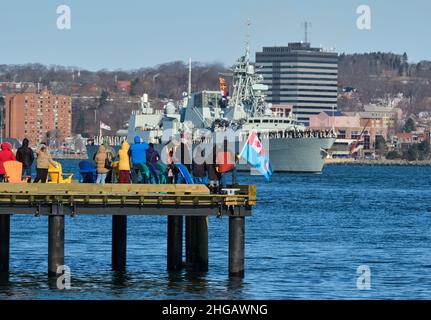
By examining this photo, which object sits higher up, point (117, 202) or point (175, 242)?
point (117, 202)

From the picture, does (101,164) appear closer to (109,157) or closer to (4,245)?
(109,157)

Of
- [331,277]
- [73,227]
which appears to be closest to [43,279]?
[331,277]

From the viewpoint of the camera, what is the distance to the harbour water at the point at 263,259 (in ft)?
127

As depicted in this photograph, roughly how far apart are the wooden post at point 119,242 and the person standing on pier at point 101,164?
2.59 m

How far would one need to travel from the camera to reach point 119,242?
43562mm

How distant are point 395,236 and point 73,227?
1366 cm

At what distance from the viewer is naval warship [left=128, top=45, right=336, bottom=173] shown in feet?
553

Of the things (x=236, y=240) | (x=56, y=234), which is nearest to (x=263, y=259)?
(x=236, y=240)

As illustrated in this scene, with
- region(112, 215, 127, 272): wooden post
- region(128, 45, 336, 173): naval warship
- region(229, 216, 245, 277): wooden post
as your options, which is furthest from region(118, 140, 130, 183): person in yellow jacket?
region(128, 45, 336, 173): naval warship

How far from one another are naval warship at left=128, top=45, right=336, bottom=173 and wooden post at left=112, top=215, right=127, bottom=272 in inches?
4510

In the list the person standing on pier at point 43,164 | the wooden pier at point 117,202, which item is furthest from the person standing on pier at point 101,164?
the wooden pier at point 117,202

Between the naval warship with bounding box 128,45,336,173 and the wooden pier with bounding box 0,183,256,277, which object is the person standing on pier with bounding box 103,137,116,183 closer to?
the wooden pier with bounding box 0,183,256,277

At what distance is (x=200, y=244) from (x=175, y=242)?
76 cm

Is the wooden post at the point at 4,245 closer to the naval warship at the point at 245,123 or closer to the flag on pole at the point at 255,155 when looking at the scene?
the flag on pole at the point at 255,155
